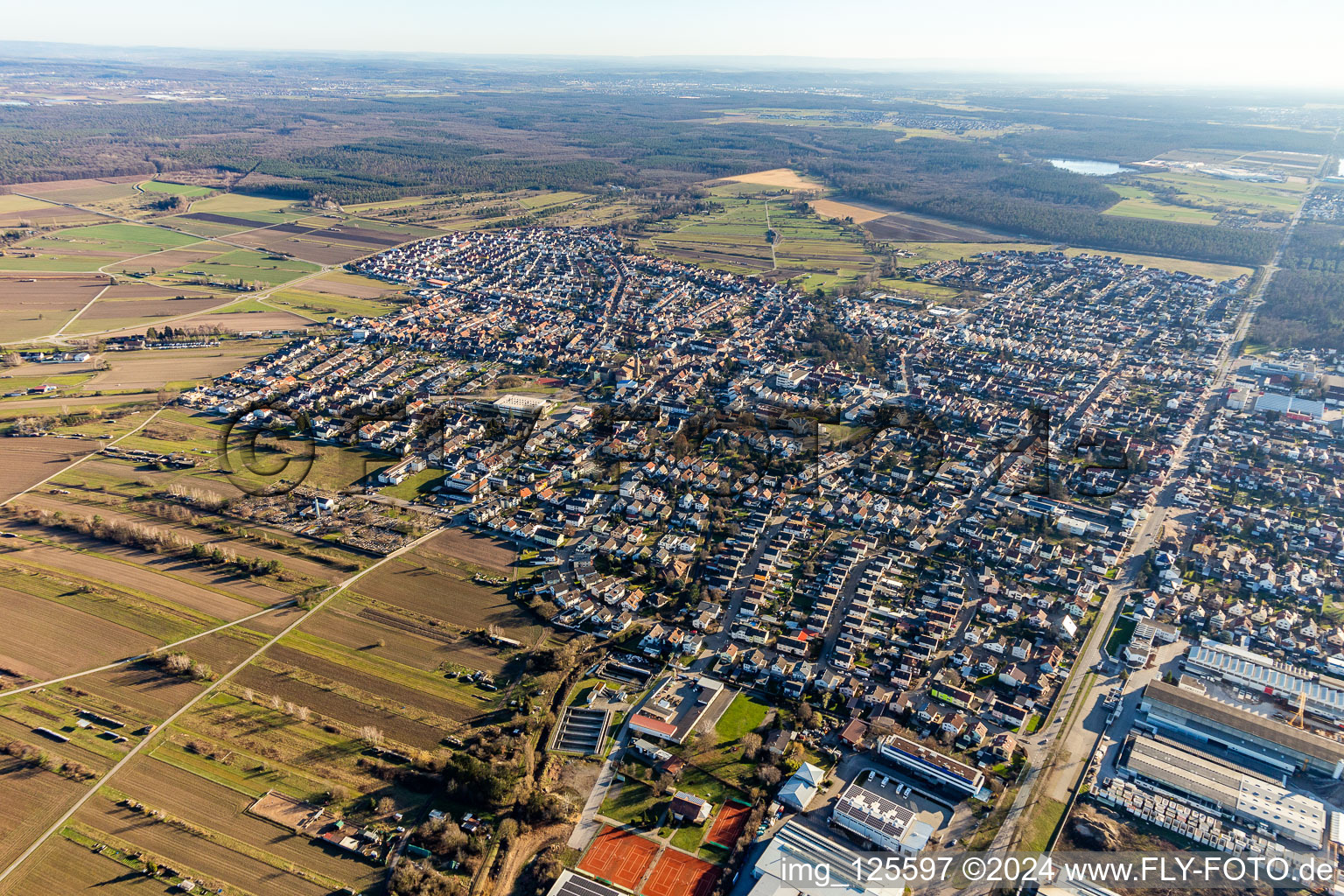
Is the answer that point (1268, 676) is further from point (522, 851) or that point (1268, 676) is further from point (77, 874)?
point (77, 874)

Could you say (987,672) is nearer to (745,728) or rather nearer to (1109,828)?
(1109,828)

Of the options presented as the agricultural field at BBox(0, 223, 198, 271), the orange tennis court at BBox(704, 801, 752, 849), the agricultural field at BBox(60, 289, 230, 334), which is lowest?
the orange tennis court at BBox(704, 801, 752, 849)

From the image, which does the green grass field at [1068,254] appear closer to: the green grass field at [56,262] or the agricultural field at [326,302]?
the agricultural field at [326,302]

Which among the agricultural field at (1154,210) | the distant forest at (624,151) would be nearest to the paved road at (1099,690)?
the distant forest at (624,151)

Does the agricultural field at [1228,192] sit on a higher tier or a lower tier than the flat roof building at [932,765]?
higher

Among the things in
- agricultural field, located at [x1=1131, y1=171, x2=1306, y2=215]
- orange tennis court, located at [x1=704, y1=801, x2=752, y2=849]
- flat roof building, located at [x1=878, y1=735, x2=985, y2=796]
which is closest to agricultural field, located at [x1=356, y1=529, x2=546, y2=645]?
orange tennis court, located at [x1=704, y1=801, x2=752, y2=849]

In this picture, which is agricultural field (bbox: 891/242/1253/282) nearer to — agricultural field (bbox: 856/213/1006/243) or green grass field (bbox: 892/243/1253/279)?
green grass field (bbox: 892/243/1253/279)
